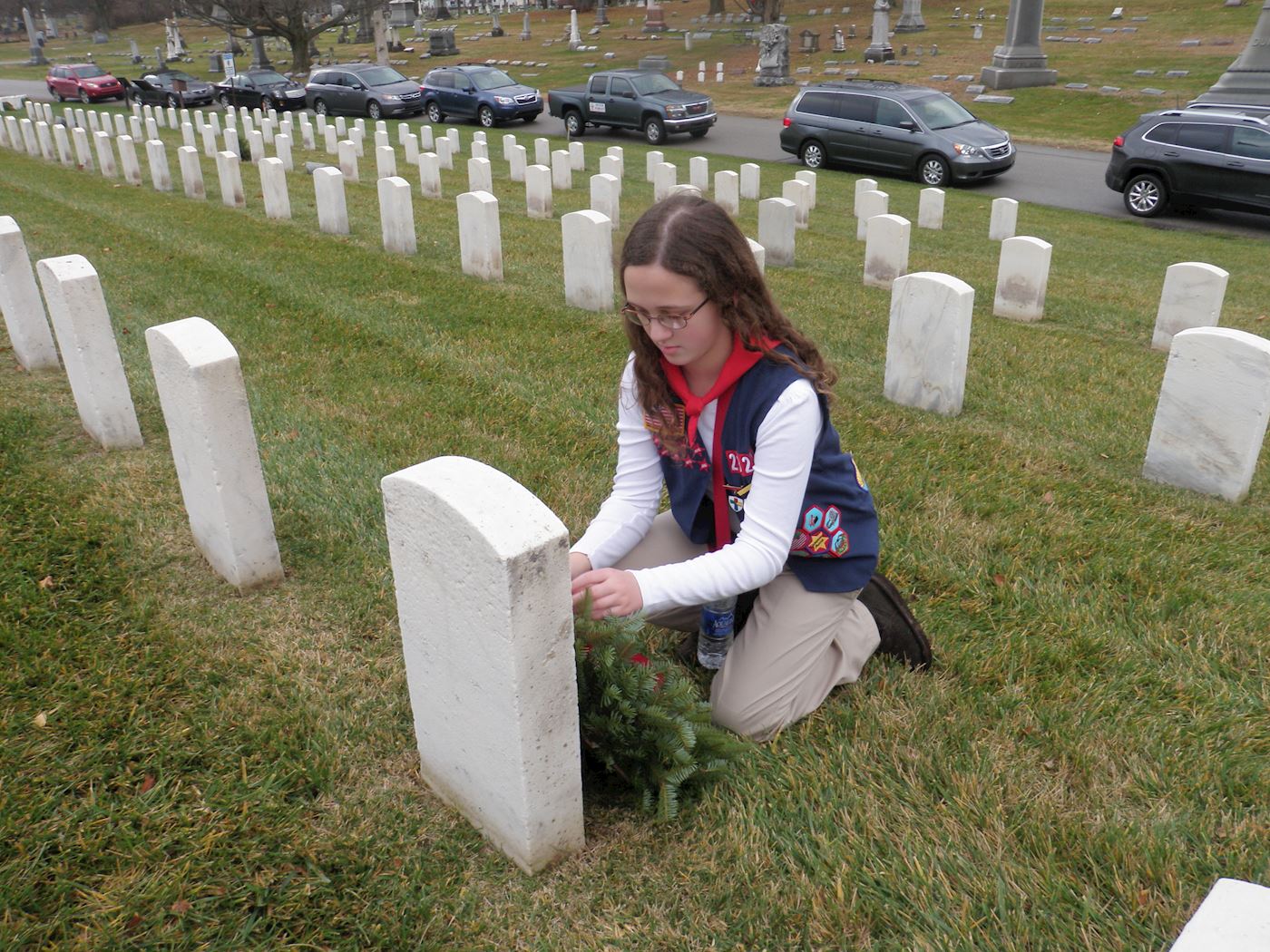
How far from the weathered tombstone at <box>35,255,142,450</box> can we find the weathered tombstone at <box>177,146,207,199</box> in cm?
943

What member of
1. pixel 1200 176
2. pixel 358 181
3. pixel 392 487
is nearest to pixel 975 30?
pixel 1200 176

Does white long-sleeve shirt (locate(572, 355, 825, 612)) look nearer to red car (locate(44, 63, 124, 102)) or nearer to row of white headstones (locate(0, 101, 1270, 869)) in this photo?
row of white headstones (locate(0, 101, 1270, 869))

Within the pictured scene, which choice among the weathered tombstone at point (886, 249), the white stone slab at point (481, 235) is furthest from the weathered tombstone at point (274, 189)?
the weathered tombstone at point (886, 249)

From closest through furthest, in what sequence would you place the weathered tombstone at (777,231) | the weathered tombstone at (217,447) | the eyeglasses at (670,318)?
1. the eyeglasses at (670,318)
2. the weathered tombstone at (217,447)
3. the weathered tombstone at (777,231)

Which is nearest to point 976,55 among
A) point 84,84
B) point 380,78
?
point 380,78

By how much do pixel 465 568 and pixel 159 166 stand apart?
46.3 ft

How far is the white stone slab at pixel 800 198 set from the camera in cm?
1202

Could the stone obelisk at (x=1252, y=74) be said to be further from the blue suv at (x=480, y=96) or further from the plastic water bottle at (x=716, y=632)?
the plastic water bottle at (x=716, y=632)

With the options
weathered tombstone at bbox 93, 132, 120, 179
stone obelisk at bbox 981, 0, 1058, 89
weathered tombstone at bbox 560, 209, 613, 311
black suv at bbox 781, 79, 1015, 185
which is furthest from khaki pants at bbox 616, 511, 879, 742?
stone obelisk at bbox 981, 0, 1058, 89

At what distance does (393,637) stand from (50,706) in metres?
1.03

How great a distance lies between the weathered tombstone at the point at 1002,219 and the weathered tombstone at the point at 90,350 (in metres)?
10.1

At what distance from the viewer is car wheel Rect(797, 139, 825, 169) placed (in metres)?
18.1

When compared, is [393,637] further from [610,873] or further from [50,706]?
[610,873]

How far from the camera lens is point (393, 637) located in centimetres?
329
